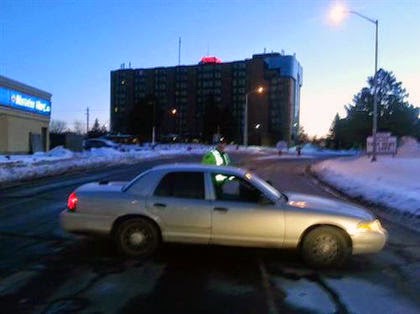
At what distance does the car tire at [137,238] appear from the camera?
30.8 feet

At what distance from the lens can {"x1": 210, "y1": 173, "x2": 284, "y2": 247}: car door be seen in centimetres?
913

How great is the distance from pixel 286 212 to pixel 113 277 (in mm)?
2585

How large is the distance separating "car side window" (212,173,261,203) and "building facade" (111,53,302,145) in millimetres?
140214

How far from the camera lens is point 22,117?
5012cm

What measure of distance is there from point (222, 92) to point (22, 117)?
12599 centimetres

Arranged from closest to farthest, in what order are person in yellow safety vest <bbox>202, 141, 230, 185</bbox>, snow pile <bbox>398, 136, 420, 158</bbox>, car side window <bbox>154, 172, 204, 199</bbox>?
car side window <bbox>154, 172, 204, 199</bbox>, person in yellow safety vest <bbox>202, 141, 230, 185</bbox>, snow pile <bbox>398, 136, 420, 158</bbox>

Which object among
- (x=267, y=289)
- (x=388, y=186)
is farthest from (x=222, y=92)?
(x=267, y=289)

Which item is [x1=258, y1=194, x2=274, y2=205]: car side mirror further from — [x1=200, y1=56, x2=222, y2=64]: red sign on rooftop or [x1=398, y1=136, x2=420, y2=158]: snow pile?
[x1=200, y1=56, x2=222, y2=64]: red sign on rooftop

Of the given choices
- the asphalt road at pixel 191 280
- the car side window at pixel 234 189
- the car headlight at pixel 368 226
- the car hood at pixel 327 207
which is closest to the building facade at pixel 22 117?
the asphalt road at pixel 191 280

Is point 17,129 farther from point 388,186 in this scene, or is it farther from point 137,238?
point 137,238

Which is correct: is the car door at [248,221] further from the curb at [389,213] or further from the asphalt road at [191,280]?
the curb at [389,213]

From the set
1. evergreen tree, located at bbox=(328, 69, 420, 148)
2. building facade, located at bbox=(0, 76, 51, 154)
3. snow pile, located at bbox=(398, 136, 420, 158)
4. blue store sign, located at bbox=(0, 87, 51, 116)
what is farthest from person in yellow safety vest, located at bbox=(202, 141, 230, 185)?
evergreen tree, located at bbox=(328, 69, 420, 148)

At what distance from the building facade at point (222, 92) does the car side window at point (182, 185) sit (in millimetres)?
140195

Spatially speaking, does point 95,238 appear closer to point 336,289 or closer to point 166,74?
point 336,289
